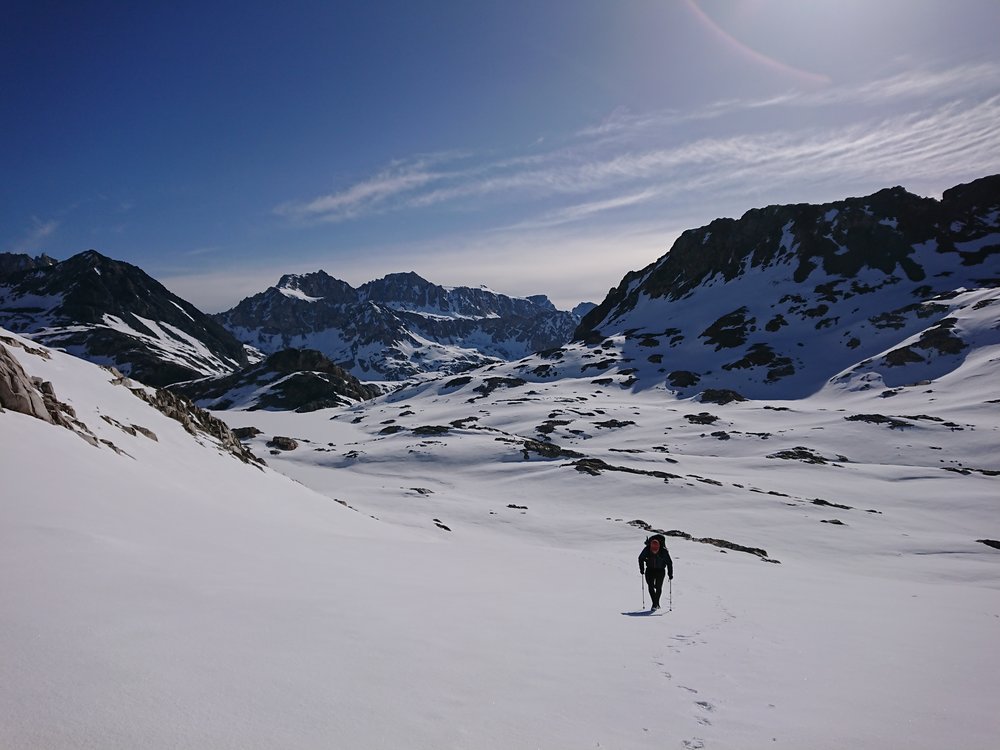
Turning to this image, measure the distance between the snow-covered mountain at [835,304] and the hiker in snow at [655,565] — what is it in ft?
400

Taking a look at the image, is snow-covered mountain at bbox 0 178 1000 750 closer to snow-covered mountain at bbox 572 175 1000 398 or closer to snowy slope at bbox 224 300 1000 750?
snowy slope at bbox 224 300 1000 750

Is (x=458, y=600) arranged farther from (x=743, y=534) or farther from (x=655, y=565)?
(x=743, y=534)

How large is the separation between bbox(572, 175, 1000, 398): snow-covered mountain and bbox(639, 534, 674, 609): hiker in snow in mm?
122031

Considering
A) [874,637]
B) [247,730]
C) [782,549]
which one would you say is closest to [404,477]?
[782,549]

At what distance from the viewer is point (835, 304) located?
6245 inches

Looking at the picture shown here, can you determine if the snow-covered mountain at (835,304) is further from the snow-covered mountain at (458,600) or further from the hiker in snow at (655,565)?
the hiker in snow at (655,565)

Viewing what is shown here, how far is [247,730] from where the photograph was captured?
418cm

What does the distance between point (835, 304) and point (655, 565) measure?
17369cm

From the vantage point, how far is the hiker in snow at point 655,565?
13477mm

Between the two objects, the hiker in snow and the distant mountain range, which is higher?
the distant mountain range

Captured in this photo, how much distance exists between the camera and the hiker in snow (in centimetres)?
1348

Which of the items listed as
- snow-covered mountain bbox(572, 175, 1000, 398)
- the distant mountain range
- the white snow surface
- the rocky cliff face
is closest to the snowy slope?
the white snow surface

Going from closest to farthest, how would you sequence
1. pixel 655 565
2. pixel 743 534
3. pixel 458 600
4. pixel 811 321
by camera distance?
pixel 458 600 < pixel 655 565 < pixel 743 534 < pixel 811 321

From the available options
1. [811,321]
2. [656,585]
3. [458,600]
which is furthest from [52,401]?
[811,321]
